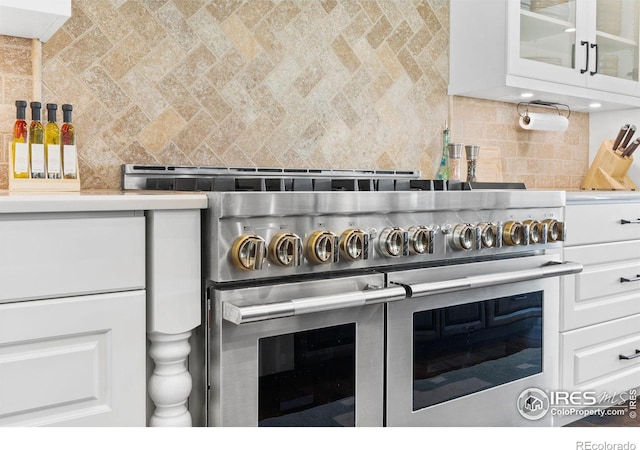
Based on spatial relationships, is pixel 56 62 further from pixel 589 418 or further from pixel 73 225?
pixel 589 418

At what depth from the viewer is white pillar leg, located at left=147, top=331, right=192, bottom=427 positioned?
115 centimetres

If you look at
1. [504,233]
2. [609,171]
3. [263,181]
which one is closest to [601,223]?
[504,233]

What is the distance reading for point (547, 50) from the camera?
2504 mm

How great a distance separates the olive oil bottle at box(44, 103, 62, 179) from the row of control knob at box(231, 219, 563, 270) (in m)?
0.67

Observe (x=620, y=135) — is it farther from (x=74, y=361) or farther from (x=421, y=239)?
(x=74, y=361)

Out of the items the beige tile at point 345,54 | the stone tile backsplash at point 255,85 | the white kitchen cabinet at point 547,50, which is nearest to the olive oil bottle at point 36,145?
the stone tile backsplash at point 255,85

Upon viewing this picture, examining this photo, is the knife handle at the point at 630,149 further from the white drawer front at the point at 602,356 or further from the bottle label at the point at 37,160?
the bottle label at the point at 37,160

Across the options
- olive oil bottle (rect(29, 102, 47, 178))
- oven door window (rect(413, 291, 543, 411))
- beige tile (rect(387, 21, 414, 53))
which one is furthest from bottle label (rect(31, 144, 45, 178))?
beige tile (rect(387, 21, 414, 53))

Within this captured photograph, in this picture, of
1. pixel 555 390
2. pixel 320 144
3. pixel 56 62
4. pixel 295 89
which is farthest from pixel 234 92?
pixel 555 390

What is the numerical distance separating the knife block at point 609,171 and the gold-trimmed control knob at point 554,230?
147 cm

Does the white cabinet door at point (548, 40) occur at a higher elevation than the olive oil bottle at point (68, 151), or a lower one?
higher

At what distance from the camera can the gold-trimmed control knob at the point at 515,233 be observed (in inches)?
63.9

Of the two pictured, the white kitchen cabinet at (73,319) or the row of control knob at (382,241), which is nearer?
the white kitchen cabinet at (73,319)

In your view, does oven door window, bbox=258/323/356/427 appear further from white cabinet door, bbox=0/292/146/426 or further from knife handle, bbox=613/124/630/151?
knife handle, bbox=613/124/630/151
